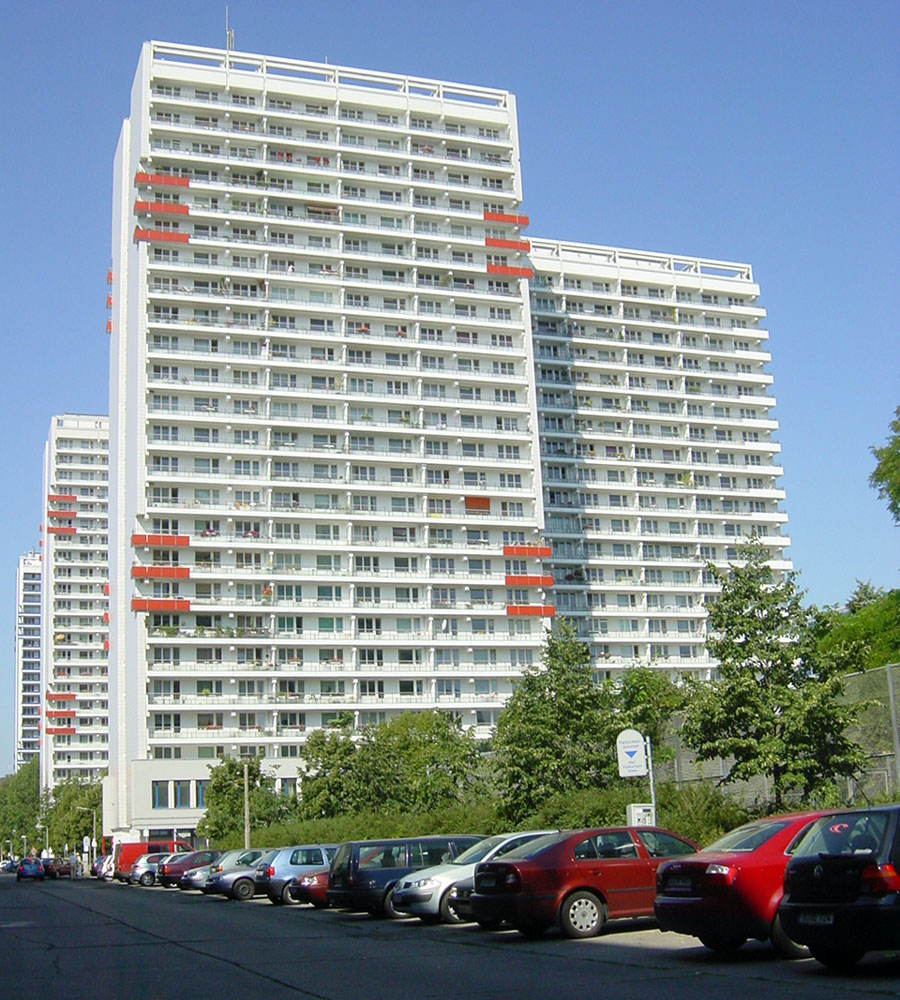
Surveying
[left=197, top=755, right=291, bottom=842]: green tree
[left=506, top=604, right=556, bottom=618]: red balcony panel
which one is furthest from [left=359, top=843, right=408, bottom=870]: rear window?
[left=506, top=604, right=556, bottom=618]: red balcony panel

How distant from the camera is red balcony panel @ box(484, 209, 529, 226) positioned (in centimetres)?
9962

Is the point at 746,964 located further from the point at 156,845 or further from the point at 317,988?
the point at 156,845

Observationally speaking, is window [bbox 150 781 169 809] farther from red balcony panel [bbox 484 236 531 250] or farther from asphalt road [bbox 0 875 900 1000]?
asphalt road [bbox 0 875 900 1000]

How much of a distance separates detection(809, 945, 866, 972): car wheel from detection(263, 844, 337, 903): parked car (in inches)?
781

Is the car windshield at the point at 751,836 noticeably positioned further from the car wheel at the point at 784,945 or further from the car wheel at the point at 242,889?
the car wheel at the point at 242,889

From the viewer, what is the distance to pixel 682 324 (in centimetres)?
11425

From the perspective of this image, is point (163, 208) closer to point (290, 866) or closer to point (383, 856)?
point (290, 866)

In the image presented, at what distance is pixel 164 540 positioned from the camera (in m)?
88.1

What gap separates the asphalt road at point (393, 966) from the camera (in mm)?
12578

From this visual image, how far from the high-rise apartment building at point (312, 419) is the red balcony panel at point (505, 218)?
268 mm

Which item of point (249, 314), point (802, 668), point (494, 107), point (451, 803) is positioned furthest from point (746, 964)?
point (494, 107)

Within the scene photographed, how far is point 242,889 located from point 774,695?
18743 millimetres

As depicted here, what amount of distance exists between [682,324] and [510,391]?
23.8 m

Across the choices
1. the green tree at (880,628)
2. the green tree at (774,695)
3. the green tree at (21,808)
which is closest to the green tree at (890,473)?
the green tree at (880,628)
